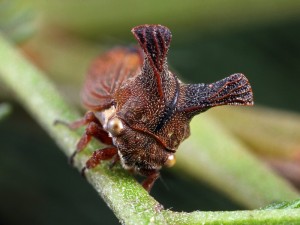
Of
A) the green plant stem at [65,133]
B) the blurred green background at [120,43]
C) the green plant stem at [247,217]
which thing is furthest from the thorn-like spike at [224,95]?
the blurred green background at [120,43]

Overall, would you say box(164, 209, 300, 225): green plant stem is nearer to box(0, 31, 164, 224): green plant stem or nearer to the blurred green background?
box(0, 31, 164, 224): green plant stem

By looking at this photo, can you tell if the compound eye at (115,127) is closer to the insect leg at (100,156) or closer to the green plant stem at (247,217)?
the insect leg at (100,156)

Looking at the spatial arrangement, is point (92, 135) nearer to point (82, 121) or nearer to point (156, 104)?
point (82, 121)

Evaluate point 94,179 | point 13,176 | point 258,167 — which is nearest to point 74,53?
point 13,176

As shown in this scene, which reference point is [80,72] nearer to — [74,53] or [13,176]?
[74,53]

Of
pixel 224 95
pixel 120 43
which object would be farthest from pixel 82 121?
pixel 120 43
